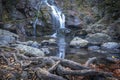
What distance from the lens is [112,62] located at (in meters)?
7.52

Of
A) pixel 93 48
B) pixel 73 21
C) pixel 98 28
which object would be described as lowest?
pixel 93 48

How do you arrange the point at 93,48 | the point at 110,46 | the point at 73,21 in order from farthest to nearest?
the point at 73,21, the point at 110,46, the point at 93,48

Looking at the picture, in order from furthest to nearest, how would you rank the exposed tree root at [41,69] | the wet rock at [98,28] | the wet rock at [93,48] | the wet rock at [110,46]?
the wet rock at [98,28]
the wet rock at [110,46]
the wet rock at [93,48]
the exposed tree root at [41,69]

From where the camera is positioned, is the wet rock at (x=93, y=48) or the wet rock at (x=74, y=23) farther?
the wet rock at (x=74, y=23)

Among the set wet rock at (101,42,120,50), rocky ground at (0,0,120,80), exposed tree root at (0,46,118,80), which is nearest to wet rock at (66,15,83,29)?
rocky ground at (0,0,120,80)

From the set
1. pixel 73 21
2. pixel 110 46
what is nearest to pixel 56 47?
pixel 110 46

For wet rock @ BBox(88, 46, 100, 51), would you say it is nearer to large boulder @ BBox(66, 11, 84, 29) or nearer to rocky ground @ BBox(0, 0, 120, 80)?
rocky ground @ BBox(0, 0, 120, 80)

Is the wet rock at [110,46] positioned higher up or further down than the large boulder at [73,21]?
further down

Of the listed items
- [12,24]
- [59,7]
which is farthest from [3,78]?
[59,7]

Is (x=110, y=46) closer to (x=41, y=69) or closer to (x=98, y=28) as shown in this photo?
(x=98, y=28)

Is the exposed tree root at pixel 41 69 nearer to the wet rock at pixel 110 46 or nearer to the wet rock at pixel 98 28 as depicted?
the wet rock at pixel 110 46

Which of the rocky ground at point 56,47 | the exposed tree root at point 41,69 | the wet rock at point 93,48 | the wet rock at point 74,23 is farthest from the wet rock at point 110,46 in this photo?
the wet rock at point 74,23

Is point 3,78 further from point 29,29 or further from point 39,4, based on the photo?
point 39,4

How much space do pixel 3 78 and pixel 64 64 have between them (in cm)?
169
